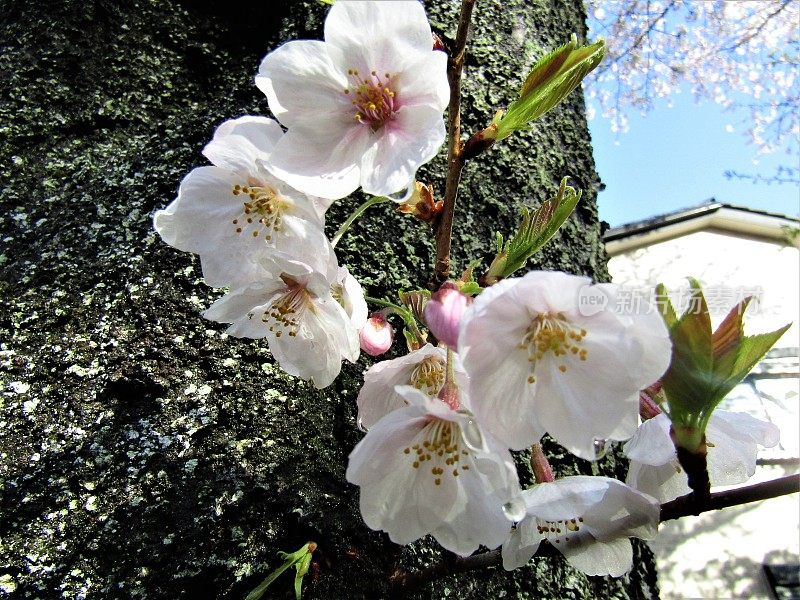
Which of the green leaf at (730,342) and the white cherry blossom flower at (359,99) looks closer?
the green leaf at (730,342)

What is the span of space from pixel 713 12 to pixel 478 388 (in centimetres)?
718

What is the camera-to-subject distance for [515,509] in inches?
21.1

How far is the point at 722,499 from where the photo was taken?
1.70 ft

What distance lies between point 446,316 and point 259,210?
33 centimetres

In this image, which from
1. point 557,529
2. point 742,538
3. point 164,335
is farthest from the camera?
point 742,538

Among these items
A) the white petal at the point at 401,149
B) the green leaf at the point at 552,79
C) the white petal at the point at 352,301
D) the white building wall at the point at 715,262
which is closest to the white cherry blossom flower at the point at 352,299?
the white petal at the point at 352,301

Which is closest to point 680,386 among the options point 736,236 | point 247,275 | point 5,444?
point 247,275

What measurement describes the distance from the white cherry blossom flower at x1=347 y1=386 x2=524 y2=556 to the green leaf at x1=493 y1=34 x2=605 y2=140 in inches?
12.5

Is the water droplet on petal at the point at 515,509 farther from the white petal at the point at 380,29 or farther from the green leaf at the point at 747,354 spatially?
the white petal at the point at 380,29

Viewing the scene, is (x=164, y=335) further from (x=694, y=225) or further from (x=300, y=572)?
(x=694, y=225)

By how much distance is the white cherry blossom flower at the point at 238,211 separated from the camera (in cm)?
68

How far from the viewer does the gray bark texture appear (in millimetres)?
771

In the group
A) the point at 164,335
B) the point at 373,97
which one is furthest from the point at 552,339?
the point at 164,335

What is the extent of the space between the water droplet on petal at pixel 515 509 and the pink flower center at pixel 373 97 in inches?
17.5
